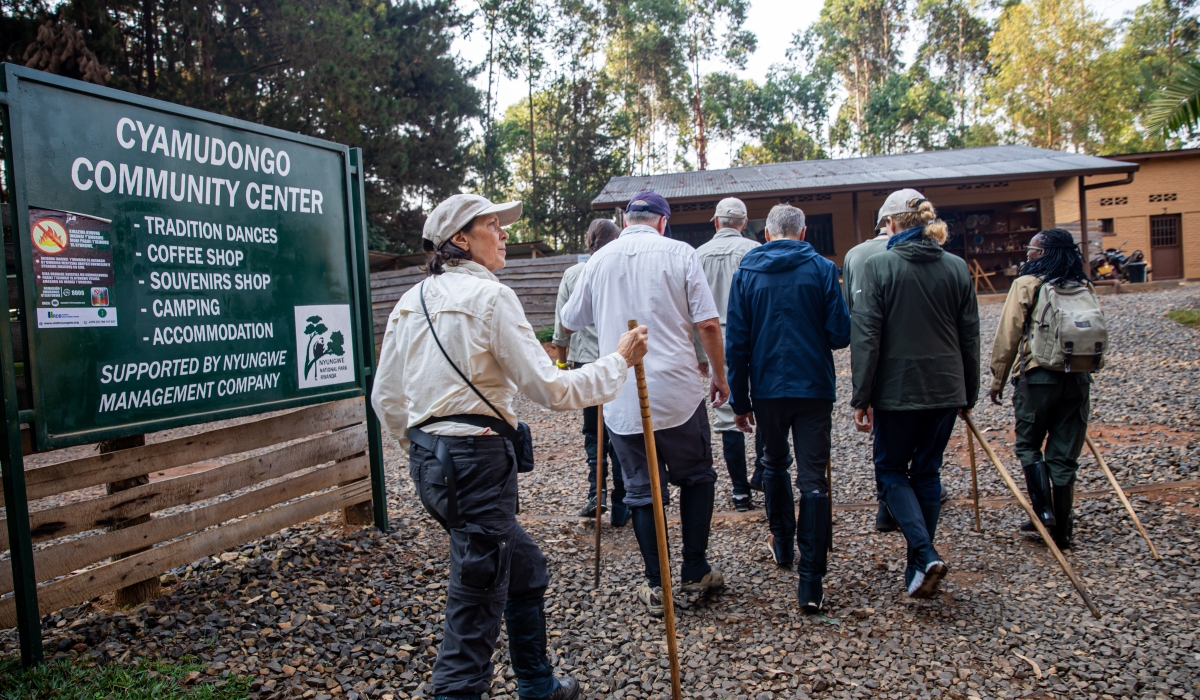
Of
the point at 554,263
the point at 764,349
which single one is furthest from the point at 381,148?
the point at 764,349

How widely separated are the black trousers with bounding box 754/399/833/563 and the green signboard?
2.48 m

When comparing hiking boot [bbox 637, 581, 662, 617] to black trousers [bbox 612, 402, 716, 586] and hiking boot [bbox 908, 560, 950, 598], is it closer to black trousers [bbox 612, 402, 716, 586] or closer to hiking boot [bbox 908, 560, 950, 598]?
black trousers [bbox 612, 402, 716, 586]

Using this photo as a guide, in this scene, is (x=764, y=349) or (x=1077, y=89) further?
(x=1077, y=89)

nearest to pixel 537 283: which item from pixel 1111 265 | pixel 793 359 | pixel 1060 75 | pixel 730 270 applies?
pixel 730 270

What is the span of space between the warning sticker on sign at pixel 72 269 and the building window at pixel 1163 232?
31.8 metres

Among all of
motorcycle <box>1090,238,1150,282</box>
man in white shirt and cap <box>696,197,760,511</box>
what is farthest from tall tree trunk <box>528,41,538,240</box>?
man in white shirt and cap <box>696,197,760,511</box>

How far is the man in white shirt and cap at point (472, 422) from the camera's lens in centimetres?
235

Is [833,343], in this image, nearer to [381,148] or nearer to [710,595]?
[710,595]

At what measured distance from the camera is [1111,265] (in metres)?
21.3

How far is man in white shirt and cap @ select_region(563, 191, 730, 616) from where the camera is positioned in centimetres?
345

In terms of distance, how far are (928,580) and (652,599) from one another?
4.14 feet

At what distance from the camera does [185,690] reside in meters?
2.77

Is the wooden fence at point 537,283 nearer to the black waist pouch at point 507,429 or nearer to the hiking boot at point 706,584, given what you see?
the hiking boot at point 706,584

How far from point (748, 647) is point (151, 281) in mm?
3088
